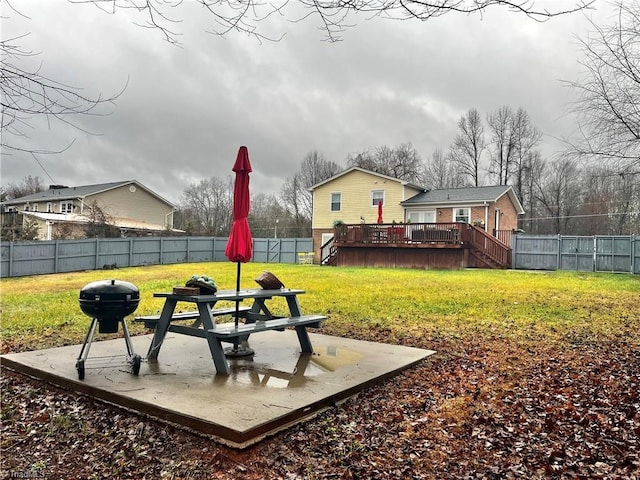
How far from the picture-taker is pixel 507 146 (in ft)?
123

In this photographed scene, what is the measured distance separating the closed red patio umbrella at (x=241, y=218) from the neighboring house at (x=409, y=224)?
16.7m

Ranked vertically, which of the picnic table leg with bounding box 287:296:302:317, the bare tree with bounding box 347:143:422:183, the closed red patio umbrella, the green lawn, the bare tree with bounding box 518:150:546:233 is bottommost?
the green lawn

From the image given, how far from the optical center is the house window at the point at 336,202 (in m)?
27.9

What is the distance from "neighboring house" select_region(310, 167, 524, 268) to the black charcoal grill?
705 inches

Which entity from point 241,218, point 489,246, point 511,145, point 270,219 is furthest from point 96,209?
point 511,145

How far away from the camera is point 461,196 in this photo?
24.8 m

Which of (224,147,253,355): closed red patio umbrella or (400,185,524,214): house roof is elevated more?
(400,185,524,214): house roof

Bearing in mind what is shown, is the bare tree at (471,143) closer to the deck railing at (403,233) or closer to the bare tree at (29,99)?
the deck railing at (403,233)

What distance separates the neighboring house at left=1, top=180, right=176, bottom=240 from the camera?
90.3ft

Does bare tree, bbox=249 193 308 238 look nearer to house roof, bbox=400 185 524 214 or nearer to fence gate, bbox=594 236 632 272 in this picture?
house roof, bbox=400 185 524 214

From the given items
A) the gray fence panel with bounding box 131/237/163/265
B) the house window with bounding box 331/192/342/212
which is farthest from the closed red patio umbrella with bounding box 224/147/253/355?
the house window with bounding box 331/192/342/212

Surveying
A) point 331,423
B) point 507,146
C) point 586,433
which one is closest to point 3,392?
point 331,423

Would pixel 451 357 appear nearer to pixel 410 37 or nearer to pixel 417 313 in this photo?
pixel 417 313

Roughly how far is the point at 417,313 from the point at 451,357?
2.97 metres
